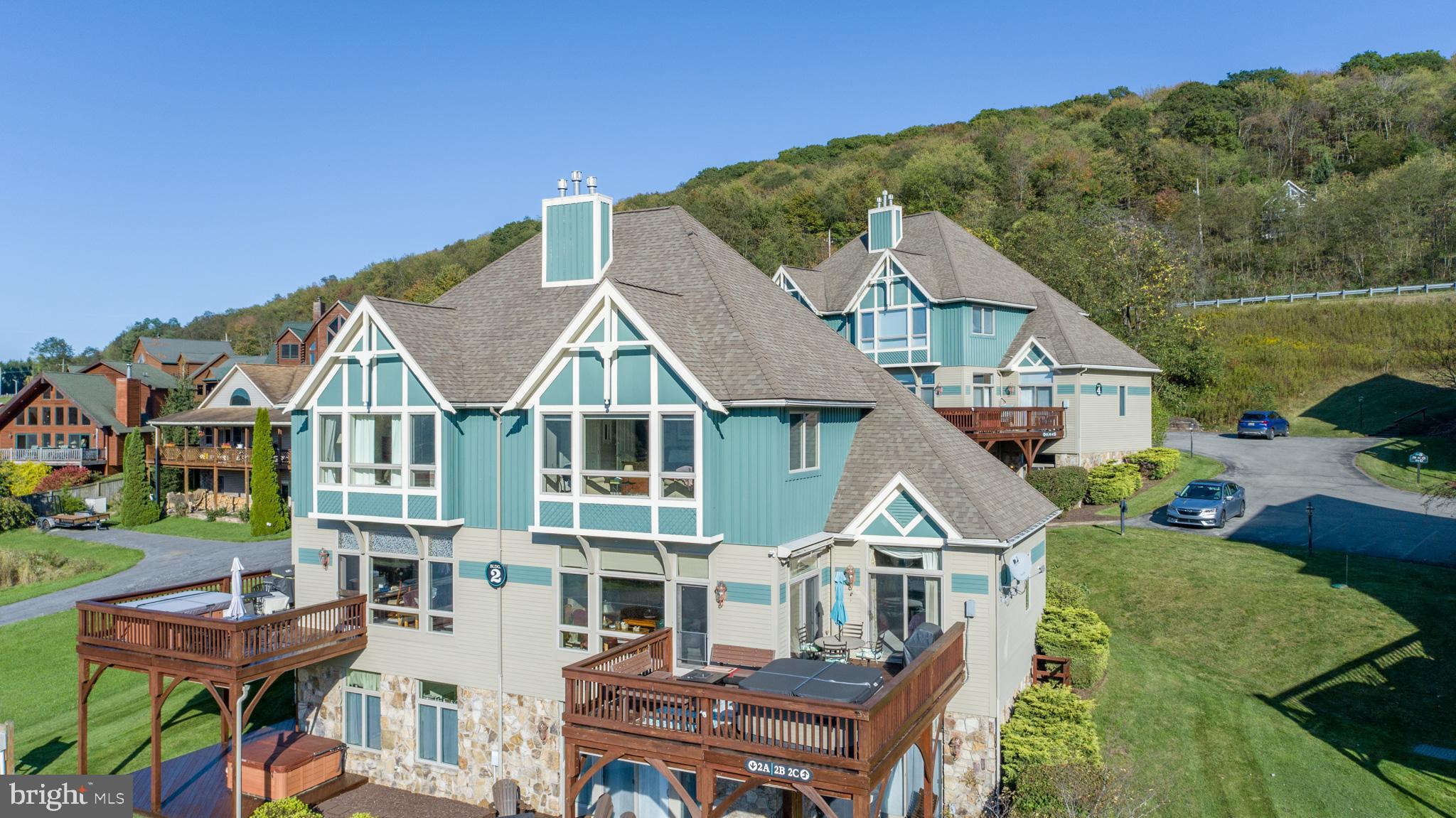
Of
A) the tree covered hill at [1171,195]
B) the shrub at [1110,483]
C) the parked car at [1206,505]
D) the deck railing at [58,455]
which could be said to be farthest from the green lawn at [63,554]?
the tree covered hill at [1171,195]

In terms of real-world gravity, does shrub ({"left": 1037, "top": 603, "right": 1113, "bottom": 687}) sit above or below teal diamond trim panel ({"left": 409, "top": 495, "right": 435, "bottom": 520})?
below

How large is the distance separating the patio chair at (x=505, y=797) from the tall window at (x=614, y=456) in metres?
5.59

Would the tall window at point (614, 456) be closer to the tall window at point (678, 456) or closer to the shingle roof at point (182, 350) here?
the tall window at point (678, 456)

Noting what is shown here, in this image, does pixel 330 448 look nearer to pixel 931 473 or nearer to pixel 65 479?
pixel 931 473

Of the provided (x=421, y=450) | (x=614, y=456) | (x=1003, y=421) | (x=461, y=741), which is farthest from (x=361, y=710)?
(x=1003, y=421)

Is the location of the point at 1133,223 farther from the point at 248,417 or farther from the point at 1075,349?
the point at 248,417

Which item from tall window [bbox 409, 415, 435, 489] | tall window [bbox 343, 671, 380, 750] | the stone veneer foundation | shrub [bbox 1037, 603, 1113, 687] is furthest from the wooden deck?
tall window [bbox 343, 671, 380, 750]

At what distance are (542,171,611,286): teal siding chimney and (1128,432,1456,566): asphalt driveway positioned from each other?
761 inches

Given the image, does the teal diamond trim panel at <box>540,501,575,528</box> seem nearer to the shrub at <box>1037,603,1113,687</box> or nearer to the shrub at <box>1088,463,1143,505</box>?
the shrub at <box>1037,603,1113,687</box>

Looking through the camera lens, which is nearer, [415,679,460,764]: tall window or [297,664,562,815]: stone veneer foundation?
[297,664,562,815]: stone veneer foundation

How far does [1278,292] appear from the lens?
57.8 meters

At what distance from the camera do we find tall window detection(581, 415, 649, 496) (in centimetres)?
1431

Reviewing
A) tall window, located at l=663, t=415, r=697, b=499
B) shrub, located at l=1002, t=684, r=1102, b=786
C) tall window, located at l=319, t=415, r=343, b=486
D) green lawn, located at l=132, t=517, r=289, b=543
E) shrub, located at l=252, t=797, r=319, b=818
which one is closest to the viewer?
shrub, located at l=252, t=797, r=319, b=818

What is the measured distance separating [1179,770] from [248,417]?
4331 centimetres
